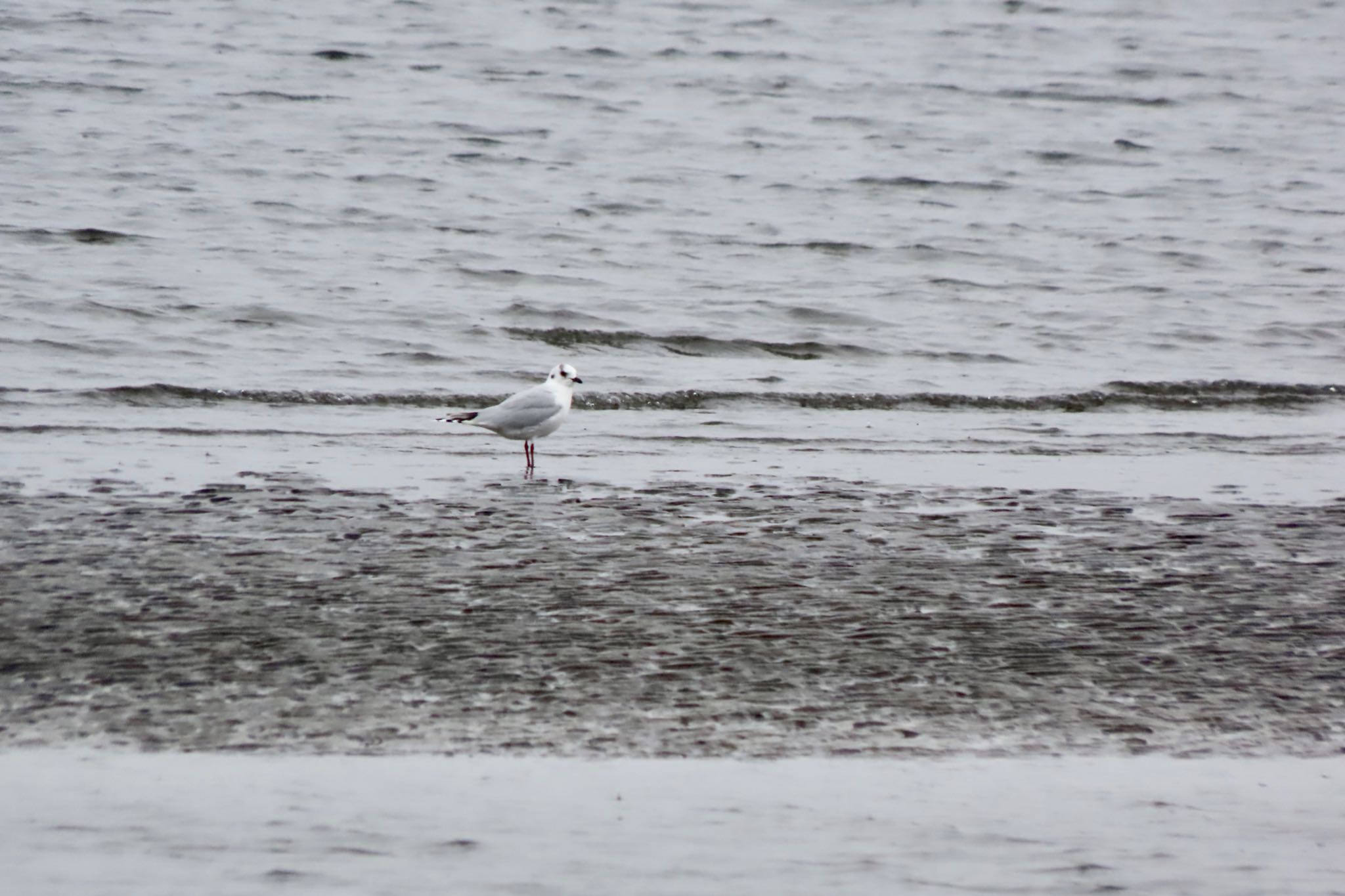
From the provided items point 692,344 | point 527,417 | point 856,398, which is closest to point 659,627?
point 527,417

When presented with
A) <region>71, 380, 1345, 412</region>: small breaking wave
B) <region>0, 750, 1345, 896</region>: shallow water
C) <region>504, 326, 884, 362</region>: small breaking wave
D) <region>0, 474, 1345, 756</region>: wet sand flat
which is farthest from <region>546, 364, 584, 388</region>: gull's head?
<region>0, 750, 1345, 896</region>: shallow water

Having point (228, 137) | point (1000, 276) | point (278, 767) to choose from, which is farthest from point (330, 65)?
point (278, 767)

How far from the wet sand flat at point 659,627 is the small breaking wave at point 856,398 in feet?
10.3

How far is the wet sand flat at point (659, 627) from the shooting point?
3.66 m

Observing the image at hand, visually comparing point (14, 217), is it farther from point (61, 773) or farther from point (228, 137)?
point (61, 773)

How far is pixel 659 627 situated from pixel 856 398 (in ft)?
19.7

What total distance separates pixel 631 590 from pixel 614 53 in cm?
1796

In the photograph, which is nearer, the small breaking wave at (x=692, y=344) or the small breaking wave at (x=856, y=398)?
the small breaking wave at (x=856, y=398)

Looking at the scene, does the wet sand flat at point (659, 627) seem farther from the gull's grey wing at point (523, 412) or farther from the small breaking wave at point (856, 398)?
the small breaking wave at point (856, 398)

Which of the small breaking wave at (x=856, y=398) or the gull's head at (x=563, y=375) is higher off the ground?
the gull's head at (x=563, y=375)

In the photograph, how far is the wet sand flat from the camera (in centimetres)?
366

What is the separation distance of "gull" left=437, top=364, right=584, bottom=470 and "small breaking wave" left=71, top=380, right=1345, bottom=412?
5.59 ft

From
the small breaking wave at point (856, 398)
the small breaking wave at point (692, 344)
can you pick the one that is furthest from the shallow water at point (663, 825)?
the small breaking wave at point (692, 344)

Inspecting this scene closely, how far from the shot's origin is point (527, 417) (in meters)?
7.88
